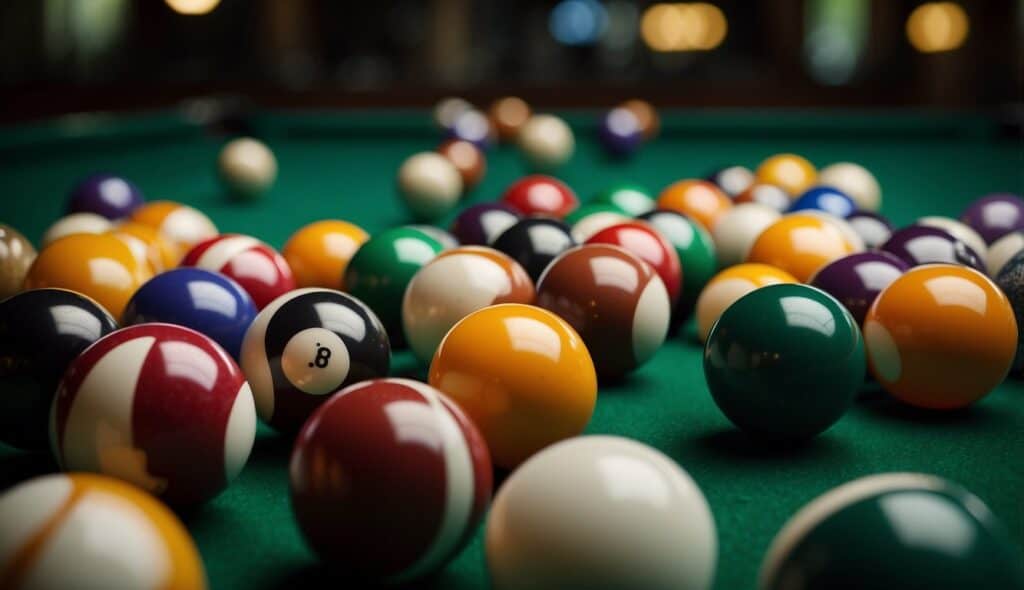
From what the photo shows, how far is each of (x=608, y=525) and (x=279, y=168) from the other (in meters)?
5.05

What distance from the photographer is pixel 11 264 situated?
2881 millimetres

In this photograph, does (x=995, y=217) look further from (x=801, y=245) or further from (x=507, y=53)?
(x=507, y=53)

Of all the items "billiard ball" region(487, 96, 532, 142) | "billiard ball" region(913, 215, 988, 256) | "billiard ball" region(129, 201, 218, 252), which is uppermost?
"billiard ball" region(913, 215, 988, 256)

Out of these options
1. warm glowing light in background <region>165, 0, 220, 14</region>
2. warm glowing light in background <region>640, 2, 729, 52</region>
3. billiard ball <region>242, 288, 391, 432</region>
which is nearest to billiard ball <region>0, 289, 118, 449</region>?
billiard ball <region>242, 288, 391, 432</region>

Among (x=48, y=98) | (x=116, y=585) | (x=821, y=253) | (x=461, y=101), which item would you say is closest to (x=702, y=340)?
(x=821, y=253)

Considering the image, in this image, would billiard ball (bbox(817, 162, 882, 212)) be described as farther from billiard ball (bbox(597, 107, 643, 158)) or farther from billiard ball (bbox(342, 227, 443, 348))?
billiard ball (bbox(342, 227, 443, 348))

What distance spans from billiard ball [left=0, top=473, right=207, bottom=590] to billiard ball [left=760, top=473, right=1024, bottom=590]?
74 cm

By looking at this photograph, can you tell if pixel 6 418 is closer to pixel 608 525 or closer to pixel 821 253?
pixel 608 525

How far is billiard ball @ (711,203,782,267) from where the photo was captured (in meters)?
3.38

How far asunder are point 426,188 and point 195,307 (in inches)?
89.8

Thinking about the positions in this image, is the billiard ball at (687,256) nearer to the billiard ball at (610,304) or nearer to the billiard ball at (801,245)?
the billiard ball at (801,245)

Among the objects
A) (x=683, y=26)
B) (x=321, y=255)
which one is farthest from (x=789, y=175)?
(x=683, y=26)

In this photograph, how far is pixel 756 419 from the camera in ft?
6.60

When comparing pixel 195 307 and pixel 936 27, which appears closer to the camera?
pixel 195 307
